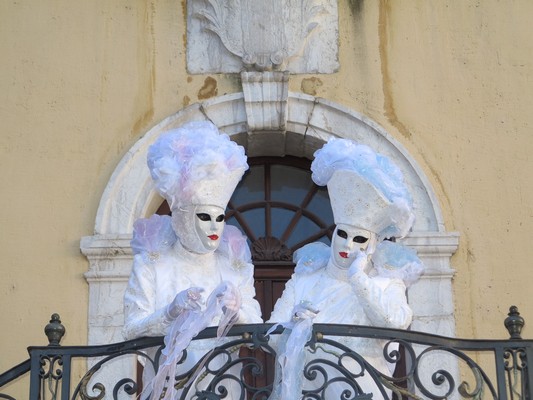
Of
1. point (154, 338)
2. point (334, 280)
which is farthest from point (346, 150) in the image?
point (154, 338)

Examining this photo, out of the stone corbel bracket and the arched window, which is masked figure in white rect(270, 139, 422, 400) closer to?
the arched window

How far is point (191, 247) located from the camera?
964cm

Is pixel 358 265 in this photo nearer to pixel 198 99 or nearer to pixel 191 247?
pixel 191 247

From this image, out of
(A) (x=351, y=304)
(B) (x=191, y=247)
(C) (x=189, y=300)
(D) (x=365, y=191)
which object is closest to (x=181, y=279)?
(B) (x=191, y=247)

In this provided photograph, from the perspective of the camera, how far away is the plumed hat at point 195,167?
953 cm

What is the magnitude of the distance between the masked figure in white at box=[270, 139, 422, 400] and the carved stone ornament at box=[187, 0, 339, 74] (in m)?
1.83

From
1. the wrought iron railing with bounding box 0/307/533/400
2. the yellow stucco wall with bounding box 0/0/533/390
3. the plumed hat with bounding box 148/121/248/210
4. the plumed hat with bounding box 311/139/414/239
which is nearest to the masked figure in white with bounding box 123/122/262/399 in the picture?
the plumed hat with bounding box 148/121/248/210

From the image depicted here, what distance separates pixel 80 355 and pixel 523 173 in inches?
134

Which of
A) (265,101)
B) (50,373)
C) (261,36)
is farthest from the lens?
(261,36)

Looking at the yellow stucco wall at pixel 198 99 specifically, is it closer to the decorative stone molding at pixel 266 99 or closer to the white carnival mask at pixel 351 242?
the decorative stone molding at pixel 266 99

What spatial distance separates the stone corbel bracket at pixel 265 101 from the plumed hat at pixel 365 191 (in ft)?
5.49

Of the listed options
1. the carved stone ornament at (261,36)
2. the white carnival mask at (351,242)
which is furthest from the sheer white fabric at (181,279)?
the carved stone ornament at (261,36)

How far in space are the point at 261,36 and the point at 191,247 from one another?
2357 millimetres

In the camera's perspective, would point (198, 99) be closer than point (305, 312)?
No
